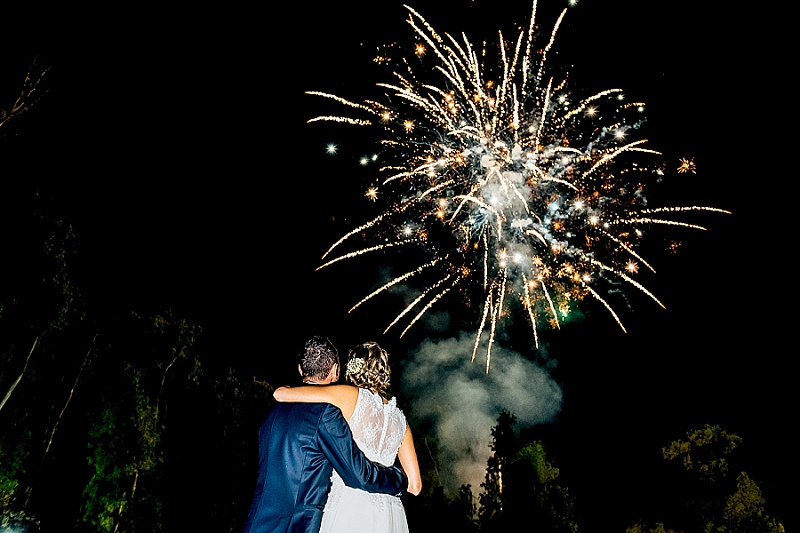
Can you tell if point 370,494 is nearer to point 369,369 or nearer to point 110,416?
point 369,369

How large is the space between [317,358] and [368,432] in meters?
0.58

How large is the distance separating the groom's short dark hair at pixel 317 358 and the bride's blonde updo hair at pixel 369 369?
0.24 m

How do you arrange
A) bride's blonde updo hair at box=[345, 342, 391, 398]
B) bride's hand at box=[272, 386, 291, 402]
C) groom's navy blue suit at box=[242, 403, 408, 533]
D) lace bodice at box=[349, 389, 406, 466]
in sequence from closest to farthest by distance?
groom's navy blue suit at box=[242, 403, 408, 533]
bride's hand at box=[272, 386, 291, 402]
lace bodice at box=[349, 389, 406, 466]
bride's blonde updo hair at box=[345, 342, 391, 398]

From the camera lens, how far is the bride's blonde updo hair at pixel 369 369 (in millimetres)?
3422

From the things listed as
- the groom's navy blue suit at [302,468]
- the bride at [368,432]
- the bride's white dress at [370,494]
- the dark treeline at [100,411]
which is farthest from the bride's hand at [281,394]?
the dark treeline at [100,411]

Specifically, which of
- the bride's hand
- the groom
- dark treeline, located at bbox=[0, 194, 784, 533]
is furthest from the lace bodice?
dark treeline, located at bbox=[0, 194, 784, 533]

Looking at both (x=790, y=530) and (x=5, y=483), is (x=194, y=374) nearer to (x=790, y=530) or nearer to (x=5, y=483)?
(x=5, y=483)

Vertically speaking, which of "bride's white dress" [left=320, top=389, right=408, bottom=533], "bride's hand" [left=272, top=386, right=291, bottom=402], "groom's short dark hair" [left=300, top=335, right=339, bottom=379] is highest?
"groom's short dark hair" [left=300, top=335, right=339, bottom=379]

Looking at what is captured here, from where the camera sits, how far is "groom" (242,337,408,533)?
8.89ft

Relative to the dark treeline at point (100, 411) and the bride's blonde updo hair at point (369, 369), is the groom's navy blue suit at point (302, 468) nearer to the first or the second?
the bride's blonde updo hair at point (369, 369)

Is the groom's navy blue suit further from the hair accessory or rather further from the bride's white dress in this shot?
the hair accessory

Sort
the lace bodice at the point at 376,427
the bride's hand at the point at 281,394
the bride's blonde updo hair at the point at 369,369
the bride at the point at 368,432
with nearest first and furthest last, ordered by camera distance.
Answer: the bride's hand at the point at 281,394 < the bride at the point at 368,432 < the lace bodice at the point at 376,427 < the bride's blonde updo hair at the point at 369,369

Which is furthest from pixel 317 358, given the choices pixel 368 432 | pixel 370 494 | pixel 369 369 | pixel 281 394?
pixel 370 494

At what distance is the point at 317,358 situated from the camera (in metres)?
3.16
